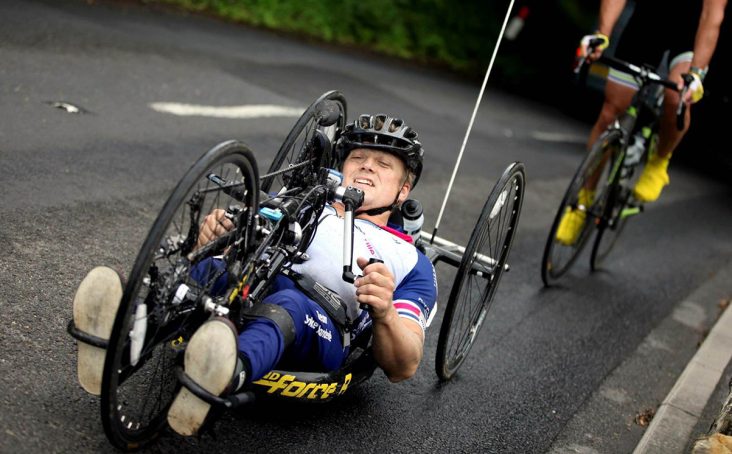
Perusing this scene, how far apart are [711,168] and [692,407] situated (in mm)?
12697

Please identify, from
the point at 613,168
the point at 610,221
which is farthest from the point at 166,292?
the point at 610,221

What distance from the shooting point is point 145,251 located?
2.70 metres

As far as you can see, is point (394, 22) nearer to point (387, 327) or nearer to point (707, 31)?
point (707, 31)

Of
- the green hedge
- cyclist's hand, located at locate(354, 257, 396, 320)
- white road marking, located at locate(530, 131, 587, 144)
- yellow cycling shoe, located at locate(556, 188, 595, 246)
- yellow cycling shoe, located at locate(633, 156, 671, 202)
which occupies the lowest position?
white road marking, located at locate(530, 131, 587, 144)

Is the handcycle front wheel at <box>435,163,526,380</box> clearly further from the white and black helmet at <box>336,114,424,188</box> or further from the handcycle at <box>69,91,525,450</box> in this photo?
the white and black helmet at <box>336,114,424,188</box>

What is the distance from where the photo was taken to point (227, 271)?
3.13m

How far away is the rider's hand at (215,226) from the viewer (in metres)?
3.17

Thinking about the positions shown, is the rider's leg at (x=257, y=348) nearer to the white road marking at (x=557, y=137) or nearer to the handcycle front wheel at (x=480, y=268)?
the handcycle front wheel at (x=480, y=268)

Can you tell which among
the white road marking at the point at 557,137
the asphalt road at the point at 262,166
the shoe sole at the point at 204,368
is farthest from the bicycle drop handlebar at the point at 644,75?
the white road marking at the point at 557,137

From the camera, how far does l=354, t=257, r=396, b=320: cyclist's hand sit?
3338 mm

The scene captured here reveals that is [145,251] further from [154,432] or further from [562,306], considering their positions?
[562,306]

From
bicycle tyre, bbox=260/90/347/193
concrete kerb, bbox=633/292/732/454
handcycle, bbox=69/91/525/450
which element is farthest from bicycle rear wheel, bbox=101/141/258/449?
concrete kerb, bbox=633/292/732/454

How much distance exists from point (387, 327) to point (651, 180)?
4124mm

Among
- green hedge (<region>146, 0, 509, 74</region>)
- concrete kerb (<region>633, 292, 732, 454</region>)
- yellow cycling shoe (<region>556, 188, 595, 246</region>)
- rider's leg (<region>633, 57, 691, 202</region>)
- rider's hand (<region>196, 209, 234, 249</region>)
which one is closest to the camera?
rider's hand (<region>196, 209, 234, 249</region>)
